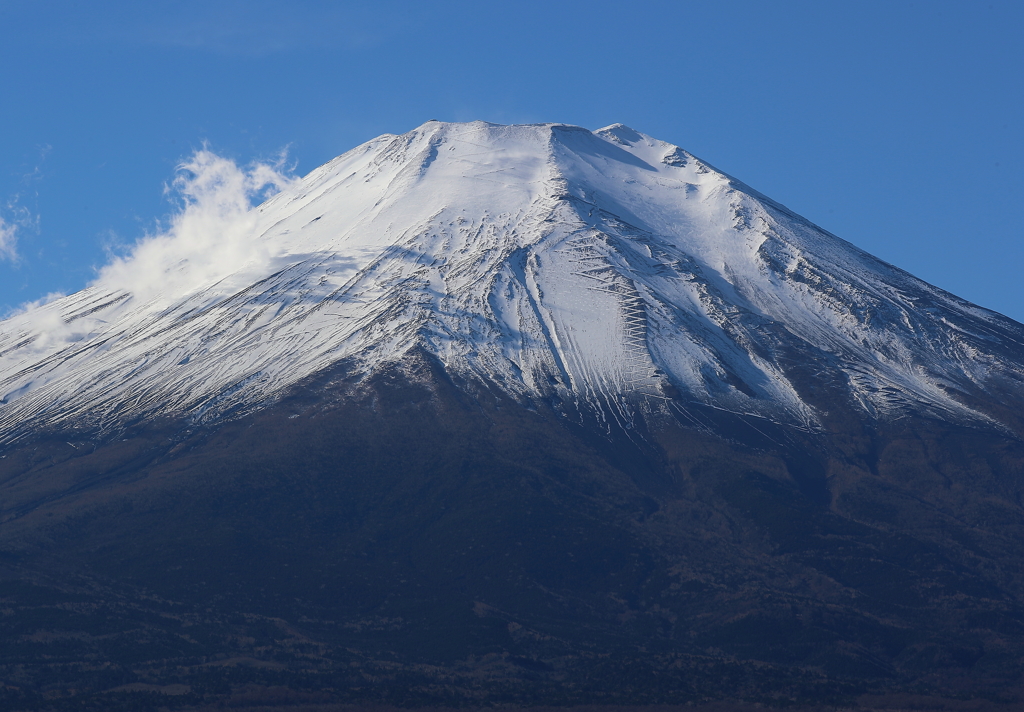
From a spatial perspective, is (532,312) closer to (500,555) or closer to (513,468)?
(513,468)

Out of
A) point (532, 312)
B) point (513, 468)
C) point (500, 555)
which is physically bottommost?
point (500, 555)

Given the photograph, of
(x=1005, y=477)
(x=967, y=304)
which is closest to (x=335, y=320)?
(x=1005, y=477)

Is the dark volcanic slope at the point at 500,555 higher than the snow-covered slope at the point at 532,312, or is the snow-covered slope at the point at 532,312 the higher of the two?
the snow-covered slope at the point at 532,312

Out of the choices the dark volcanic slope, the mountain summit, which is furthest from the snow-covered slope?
the dark volcanic slope

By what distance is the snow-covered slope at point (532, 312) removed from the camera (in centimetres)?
9619

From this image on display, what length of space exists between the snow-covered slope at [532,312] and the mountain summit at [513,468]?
386 millimetres

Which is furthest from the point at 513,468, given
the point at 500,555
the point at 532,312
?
the point at 532,312

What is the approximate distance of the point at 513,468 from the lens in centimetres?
8425

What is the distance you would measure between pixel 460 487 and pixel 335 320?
83.4 ft

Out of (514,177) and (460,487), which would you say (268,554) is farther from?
(514,177)

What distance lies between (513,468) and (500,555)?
30.9 feet

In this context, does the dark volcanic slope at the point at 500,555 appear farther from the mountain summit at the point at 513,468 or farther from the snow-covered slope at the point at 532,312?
the snow-covered slope at the point at 532,312

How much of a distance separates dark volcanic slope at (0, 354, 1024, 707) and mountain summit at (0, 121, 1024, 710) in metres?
0.24

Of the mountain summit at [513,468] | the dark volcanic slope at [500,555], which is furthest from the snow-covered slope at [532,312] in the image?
the dark volcanic slope at [500,555]
